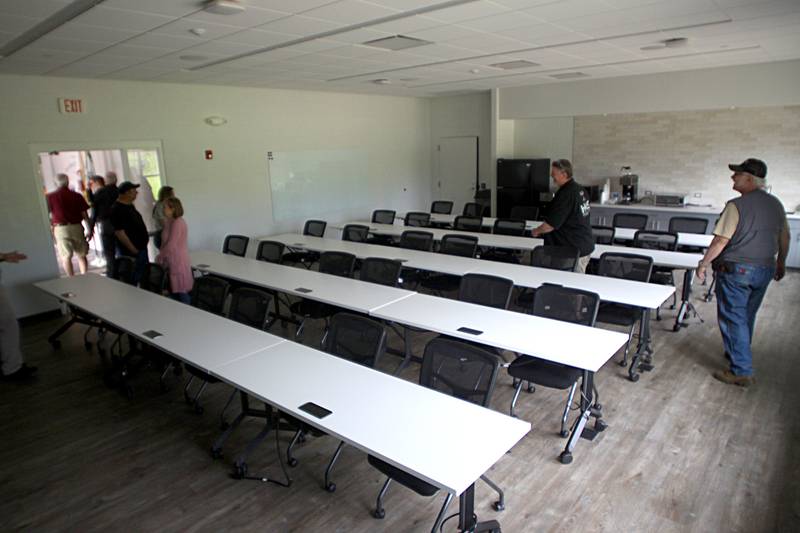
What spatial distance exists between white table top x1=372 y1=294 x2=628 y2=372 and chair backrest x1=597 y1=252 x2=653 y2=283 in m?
1.59

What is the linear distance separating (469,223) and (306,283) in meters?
3.72

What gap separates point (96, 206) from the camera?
7.58 meters

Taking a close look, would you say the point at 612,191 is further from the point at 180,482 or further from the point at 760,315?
the point at 180,482

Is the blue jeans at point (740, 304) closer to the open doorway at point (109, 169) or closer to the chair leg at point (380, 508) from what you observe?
the chair leg at point (380, 508)

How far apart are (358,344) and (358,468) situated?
2.79ft

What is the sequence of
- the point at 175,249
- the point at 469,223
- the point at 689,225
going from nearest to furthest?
the point at 175,249 → the point at 689,225 → the point at 469,223

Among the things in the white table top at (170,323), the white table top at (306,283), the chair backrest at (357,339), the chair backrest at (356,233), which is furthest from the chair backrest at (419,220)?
the chair backrest at (357,339)

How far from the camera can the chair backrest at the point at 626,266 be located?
4895mm

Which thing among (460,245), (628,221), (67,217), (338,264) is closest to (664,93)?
(628,221)

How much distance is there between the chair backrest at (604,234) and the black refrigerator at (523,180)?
4.03 m

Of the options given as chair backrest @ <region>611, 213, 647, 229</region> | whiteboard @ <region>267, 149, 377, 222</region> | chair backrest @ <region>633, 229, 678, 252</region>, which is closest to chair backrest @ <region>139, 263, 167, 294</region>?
whiteboard @ <region>267, 149, 377, 222</region>

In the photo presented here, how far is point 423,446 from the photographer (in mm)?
2297

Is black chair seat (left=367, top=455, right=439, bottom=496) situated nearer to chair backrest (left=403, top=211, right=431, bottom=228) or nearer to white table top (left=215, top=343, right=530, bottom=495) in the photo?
white table top (left=215, top=343, right=530, bottom=495)

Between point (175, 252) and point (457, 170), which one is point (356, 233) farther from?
point (457, 170)
